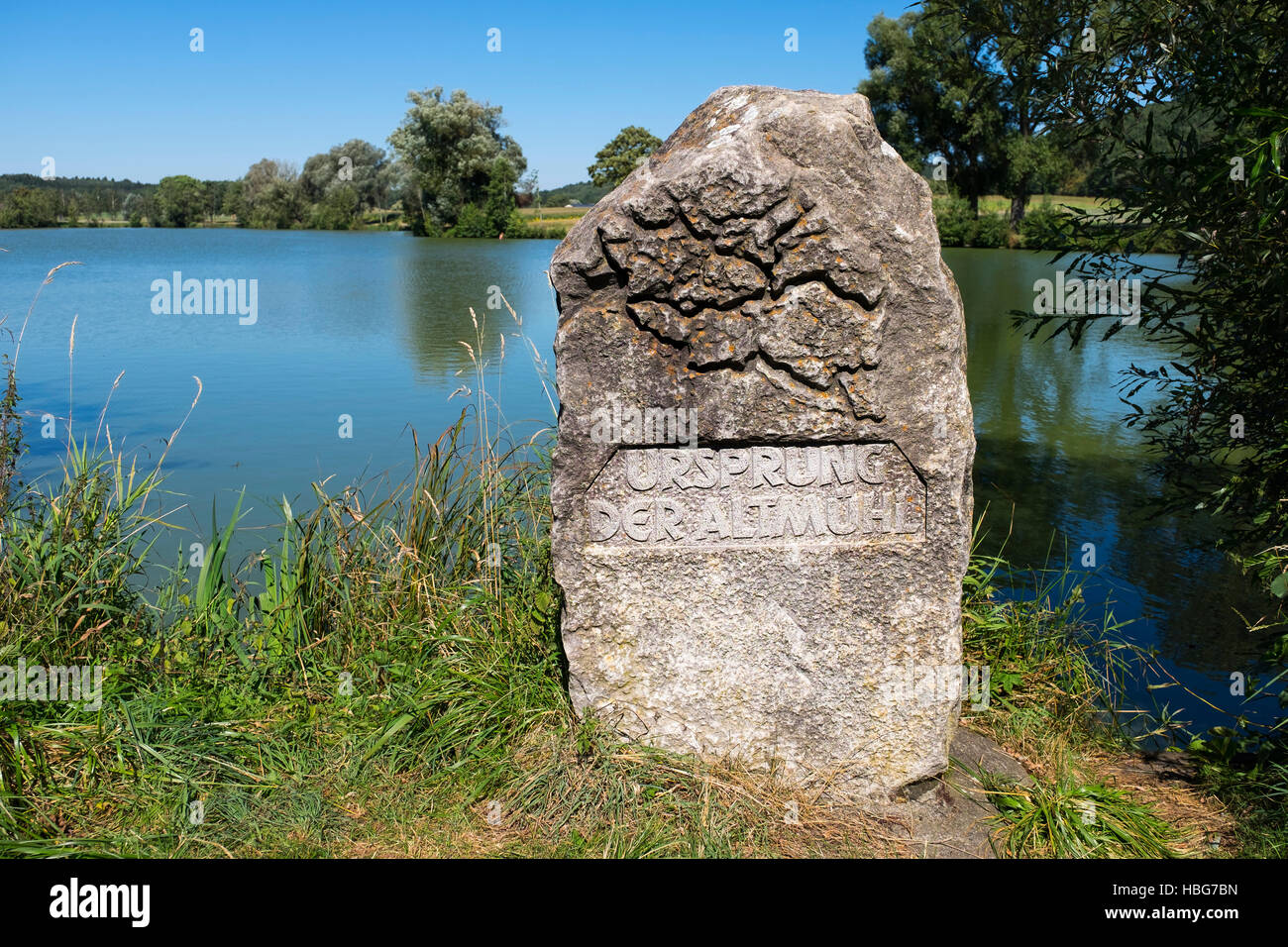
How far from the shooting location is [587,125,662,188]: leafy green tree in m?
36.9

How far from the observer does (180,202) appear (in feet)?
156

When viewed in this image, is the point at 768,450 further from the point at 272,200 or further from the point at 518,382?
the point at 272,200

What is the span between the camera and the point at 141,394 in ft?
30.6

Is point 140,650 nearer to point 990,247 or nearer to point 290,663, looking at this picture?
point 290,663

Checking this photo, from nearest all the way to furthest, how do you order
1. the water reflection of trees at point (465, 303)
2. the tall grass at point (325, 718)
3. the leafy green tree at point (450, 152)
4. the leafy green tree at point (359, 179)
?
the tall grass at point (325, 718)
the water reflection of trees at point (465, 303)
the leafy green tree at point (450, 152)
the leafy green tree at point (359, 179)

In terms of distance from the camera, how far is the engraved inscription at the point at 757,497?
10.3ft

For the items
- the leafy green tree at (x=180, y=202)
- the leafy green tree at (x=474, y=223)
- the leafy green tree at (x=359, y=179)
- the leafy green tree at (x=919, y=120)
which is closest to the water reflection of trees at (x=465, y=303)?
the leafy green tree at (x=474, y=223)

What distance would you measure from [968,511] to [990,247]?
32.3 meters

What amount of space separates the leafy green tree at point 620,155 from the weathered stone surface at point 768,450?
33955 millimetres

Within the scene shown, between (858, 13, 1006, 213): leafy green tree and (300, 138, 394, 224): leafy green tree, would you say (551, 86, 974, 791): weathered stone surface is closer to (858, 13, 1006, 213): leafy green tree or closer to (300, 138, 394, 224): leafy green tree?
(858, 13, 1006, 213): leafy green tree

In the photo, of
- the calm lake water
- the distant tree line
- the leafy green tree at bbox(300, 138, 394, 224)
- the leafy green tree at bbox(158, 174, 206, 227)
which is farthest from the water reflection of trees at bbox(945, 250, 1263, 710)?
the leafy green tree at bbox(158, 174, 206, 227)

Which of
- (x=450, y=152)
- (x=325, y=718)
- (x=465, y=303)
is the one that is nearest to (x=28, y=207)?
(x=450, y=152)

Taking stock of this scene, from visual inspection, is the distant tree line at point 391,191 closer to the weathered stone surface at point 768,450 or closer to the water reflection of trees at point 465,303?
the water reflection of trees at point 465,303

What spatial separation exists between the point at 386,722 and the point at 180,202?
170 ft
